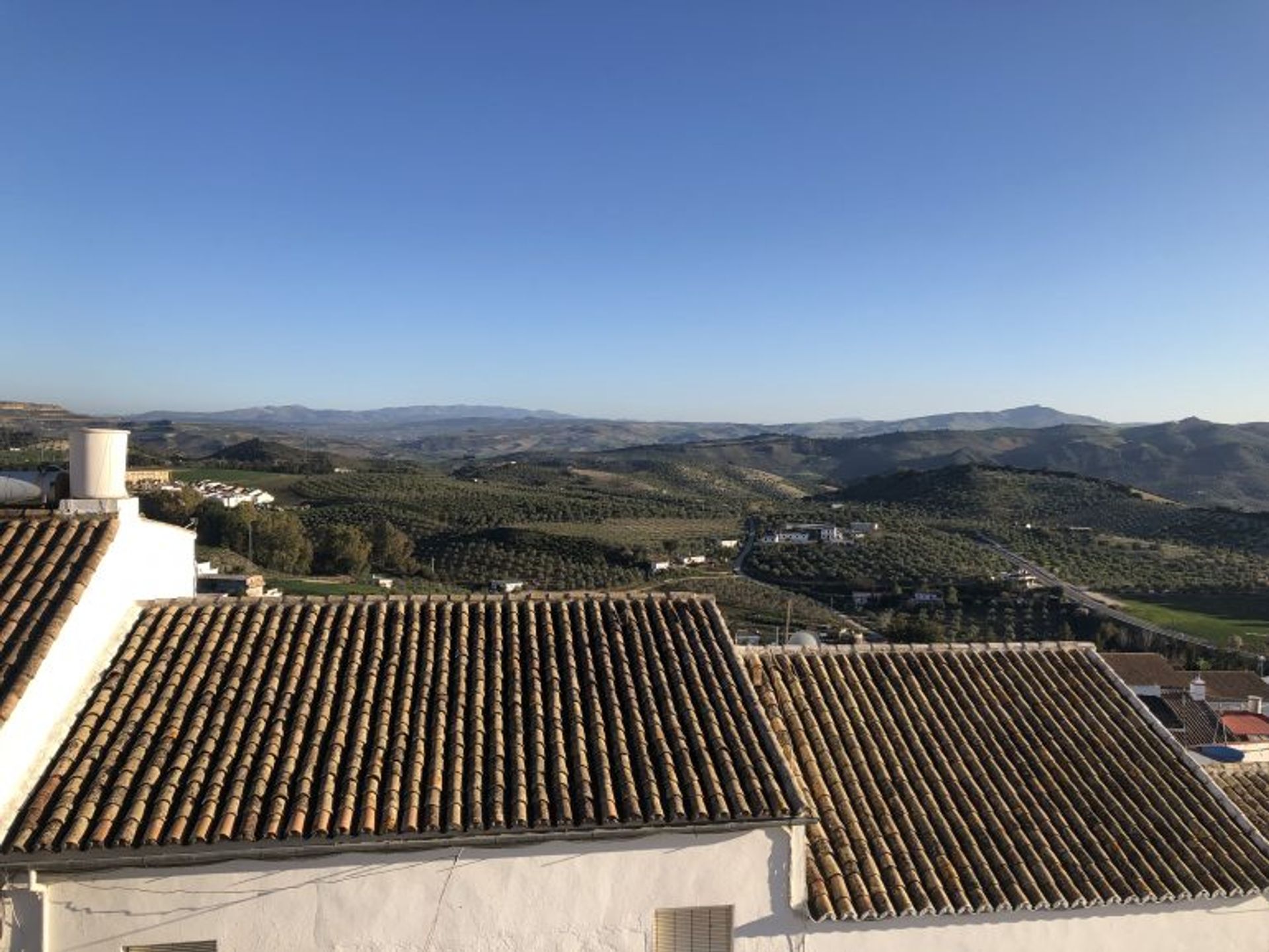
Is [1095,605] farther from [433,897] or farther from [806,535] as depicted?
[433,897]

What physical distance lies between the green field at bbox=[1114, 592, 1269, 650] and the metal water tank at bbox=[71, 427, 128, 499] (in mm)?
49749

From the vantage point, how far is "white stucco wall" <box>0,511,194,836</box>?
5750 mm

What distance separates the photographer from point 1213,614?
158 feet

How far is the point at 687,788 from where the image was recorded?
247 inches

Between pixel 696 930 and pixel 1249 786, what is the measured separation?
25.5 feet

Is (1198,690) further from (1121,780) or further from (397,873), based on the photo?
(397,873)

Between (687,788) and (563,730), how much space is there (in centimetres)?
117

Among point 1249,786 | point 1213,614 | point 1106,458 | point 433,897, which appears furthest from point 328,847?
point 1106,458

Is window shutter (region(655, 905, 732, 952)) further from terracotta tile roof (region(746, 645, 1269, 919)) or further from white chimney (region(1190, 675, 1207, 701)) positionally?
white chimney (region(1190, 675, 1207, 701))

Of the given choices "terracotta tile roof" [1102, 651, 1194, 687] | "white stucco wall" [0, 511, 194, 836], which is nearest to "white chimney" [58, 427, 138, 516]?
"white stucco wall" [0, 511, 194, 836]

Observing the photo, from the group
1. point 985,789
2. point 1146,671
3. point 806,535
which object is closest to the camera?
point 985,789

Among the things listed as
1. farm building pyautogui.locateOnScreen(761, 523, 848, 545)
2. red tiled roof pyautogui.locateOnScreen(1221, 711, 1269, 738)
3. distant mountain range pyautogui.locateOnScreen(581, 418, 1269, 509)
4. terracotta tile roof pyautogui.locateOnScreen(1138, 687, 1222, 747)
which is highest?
distant mountain range pyautogui.locateOnScreen(581, 418, 1269, 509)

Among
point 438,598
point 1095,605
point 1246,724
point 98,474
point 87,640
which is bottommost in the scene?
point 1095,605

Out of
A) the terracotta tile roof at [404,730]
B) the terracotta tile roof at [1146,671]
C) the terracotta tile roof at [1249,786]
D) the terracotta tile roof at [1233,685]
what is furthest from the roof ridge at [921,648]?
the terracotta tile roof at [1233,685]
